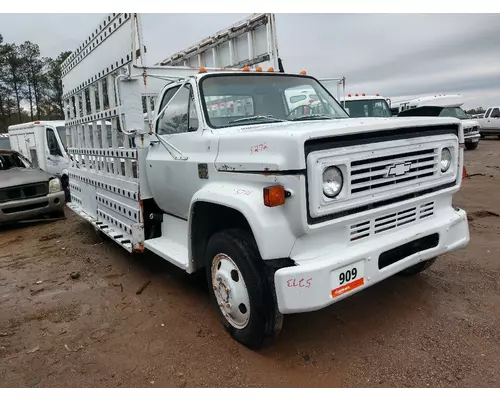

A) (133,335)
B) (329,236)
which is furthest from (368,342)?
(133,335)

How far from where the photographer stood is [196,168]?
354 centimetres

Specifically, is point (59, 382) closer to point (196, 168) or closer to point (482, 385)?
point (196, 168)

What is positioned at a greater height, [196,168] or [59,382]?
[196,168]

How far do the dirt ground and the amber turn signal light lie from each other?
3.77 feet

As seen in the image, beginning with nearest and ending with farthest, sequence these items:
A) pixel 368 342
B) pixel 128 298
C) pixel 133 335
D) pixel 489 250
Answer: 1. pixel 368 342
2. pixel 133 335
3. pixel 128 298
4. pixel 489 250

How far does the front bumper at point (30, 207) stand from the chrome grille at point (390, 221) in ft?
23.1

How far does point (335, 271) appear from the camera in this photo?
2.70m

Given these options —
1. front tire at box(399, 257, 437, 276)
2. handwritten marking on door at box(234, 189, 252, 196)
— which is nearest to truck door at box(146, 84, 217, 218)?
handwritten marking on door at box(234, 189, 252, 196)

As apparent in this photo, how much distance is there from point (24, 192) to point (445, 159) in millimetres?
7426

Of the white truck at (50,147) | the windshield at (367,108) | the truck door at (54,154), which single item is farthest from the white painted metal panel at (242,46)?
the windshield at (367,108)

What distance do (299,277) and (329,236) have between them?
0.40 meters

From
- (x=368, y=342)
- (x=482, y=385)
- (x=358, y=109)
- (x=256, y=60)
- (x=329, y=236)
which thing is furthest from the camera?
(x=358, y=109)

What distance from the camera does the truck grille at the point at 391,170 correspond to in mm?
2840

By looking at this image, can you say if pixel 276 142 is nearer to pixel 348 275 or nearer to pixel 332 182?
pixel 332 182
